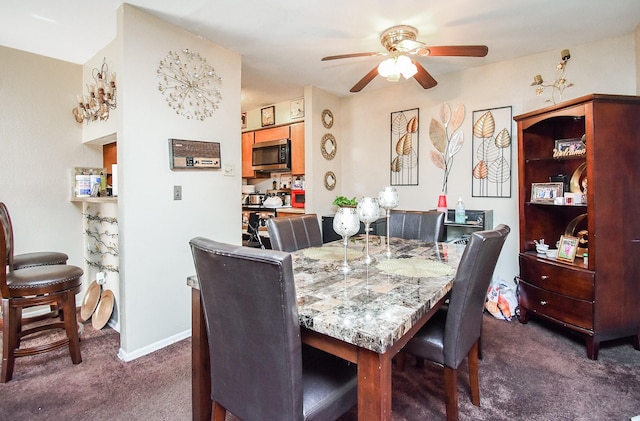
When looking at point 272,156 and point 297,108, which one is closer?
point 297,108

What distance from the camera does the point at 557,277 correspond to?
2346 mm

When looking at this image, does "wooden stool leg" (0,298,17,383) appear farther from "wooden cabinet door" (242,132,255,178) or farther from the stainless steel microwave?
"wooden cabinet door" (242,132,255,178)

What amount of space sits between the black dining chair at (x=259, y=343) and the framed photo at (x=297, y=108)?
3.33 metres

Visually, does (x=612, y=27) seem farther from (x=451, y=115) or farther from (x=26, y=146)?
(x=26, y=146)

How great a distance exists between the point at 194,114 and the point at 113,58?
778 millimetres

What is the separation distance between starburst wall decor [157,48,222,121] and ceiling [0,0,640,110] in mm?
225

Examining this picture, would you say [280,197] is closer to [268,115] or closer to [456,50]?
[268,115]

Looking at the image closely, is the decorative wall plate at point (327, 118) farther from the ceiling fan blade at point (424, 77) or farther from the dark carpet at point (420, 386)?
the dark carpet at point (420, 386)

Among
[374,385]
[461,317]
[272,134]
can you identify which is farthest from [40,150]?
[461,317]

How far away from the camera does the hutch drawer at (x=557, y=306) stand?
2.17 meters

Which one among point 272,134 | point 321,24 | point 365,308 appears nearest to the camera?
point 365,308

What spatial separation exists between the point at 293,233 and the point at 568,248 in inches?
80.5

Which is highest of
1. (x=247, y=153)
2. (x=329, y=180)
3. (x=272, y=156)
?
(x=247, y=153)

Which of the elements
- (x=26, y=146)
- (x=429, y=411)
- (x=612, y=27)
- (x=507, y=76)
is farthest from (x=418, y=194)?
(x=26, y=146)
